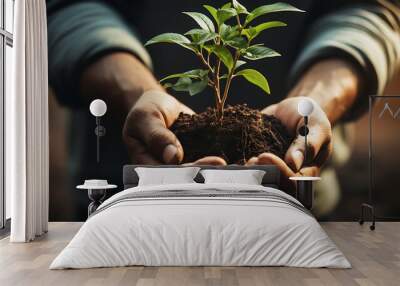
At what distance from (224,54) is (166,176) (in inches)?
68.4

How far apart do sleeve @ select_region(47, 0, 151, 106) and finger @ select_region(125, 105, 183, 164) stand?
0.65 metres

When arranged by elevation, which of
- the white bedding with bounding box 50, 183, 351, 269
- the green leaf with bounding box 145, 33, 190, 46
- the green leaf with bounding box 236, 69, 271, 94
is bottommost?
the white bedding with bounding box 50, 183, 351, 269

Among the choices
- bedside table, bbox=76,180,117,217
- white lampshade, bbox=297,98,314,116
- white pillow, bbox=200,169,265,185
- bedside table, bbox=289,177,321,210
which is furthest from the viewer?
white lampshade, bbox=297,98,314,116

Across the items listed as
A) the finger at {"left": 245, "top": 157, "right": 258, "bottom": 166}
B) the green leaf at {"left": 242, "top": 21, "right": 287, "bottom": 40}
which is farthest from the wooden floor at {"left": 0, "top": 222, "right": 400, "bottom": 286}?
the green leaf at {"left": 242, "top": 21, "right": 287, "bottom": 40}

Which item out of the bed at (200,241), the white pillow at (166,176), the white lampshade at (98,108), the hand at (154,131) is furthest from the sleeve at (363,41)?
the bed at (200,241)

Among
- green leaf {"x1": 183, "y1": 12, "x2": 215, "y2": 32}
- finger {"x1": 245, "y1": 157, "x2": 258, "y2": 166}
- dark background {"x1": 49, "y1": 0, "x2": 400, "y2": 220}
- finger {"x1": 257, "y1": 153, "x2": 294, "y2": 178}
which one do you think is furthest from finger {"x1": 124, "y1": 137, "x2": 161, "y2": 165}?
green leaf {"x1": 183, "y1": 12, "x2": 215, "y2": 32}

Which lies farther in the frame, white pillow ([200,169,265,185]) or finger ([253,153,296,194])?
finger ([253,153,296,194])

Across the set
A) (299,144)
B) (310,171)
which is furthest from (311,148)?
(310,171)

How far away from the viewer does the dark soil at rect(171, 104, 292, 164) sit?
770cm

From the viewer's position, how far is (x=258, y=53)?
7652 mm

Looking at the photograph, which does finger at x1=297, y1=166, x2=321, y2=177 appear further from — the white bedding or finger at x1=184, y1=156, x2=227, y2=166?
the white bedding

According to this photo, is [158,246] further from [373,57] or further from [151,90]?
[373,57]

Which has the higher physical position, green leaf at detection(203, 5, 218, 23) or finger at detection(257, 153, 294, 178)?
green leaf at detection(203, 5, 218, 23)

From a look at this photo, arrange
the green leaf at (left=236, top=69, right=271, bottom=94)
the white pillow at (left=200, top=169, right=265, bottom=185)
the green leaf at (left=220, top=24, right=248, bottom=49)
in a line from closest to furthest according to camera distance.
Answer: the white pillow at (left=200, top=169, right=265, bottom=185)
the green leaf at (left=220, top=24, right=248, bottom=49)
the green leaf at (left=236, top=69, right=271, bottom=94)
